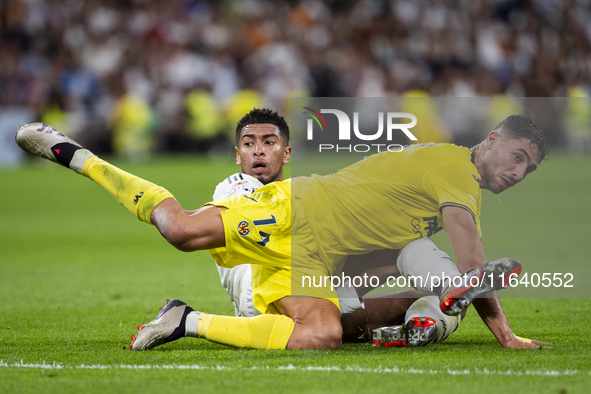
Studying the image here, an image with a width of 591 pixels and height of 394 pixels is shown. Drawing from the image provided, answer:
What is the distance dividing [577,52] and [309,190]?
1800 centimetres

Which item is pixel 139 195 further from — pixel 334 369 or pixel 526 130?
pixel 526 130

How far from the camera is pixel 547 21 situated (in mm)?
21188

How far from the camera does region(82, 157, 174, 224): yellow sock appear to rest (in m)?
4.11

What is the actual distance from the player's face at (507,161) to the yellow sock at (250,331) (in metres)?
1.39

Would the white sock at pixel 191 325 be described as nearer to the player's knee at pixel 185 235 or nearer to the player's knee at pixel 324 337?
the player's knee at pixel 185 235

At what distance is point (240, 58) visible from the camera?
63.1ft

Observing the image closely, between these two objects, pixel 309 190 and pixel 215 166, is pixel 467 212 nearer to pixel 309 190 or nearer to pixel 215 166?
pixel 309 190

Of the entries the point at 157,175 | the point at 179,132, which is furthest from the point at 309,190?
the point at 179,132

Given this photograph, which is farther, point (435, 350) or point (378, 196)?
point (378, 196)

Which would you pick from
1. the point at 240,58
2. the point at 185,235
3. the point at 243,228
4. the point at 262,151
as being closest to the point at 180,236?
the point at 185,235

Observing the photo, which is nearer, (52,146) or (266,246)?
A: (266,246)

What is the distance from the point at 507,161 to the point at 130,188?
83.2 inches

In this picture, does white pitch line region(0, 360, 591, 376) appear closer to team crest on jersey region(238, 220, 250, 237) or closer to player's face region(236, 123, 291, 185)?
team crest on jersey region(238, 220, 250, 237)

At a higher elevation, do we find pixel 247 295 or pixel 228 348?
pixel 247 295
